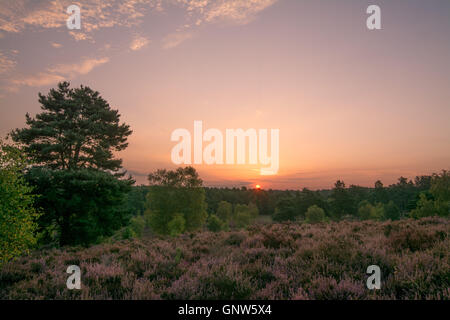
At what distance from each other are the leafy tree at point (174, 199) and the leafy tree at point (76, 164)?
56.0 ft

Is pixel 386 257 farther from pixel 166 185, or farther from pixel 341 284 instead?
pixel 166 185

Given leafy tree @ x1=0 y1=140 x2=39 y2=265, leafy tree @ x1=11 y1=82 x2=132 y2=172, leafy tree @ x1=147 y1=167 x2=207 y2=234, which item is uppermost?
leafy tree @ x1=11 y1=82 x2=132 y2=172

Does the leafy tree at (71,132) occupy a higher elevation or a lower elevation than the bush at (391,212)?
higher

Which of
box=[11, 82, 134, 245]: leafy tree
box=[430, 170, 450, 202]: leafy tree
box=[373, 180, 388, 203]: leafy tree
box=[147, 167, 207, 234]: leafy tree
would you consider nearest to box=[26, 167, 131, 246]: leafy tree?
box=[11, 82, 134, 245]: leafy tree

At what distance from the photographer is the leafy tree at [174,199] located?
121 feet

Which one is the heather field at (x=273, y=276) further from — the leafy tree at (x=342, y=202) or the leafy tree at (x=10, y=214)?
the leafy tree at (x=342, y=202)

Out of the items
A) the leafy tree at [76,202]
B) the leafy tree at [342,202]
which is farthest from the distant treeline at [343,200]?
the leafy tree at [76,202]

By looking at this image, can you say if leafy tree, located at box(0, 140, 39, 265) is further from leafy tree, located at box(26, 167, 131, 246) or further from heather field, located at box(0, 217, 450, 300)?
leafy tree, located at box(26, 167, 131, 246)

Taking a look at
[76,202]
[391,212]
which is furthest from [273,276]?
[391,212]

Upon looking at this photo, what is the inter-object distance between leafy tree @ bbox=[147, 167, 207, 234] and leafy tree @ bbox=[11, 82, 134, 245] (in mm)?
17080

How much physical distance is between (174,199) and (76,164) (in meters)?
20.4

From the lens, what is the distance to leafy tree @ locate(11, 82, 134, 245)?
54.0 ft
